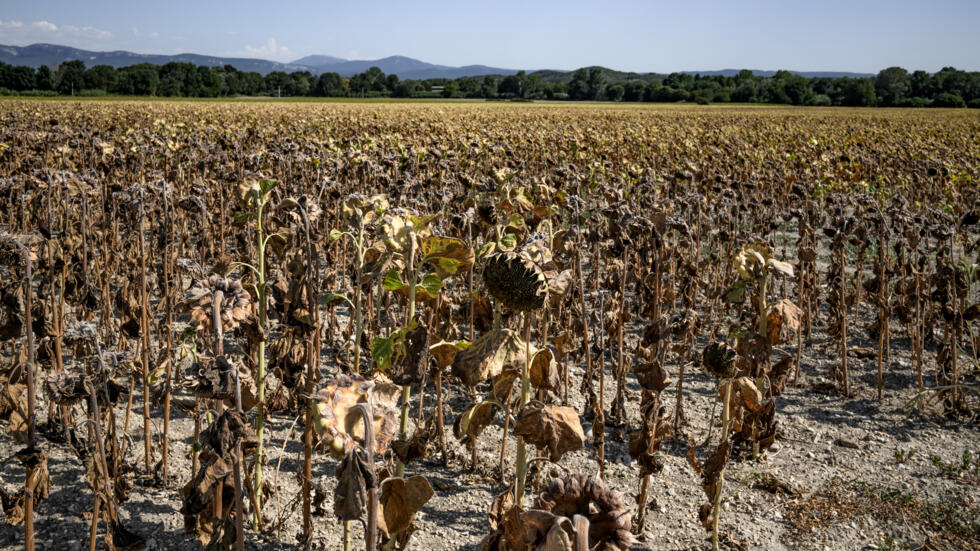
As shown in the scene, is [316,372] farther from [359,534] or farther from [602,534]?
[602,534]

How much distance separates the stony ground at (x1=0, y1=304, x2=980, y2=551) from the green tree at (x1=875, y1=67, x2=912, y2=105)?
90592 millimetres

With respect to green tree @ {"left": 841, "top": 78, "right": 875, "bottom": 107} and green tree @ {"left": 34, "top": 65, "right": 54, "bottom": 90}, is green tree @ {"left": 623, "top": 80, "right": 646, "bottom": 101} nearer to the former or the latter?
green tree @ {"left": 841, "top": 78, "right": 875, "bottom": 107}

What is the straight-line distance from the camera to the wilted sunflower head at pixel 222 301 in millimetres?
2139

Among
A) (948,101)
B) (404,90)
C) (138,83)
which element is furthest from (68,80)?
(948,101)

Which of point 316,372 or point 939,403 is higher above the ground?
point 316,372

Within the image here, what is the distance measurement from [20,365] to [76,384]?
1.67 feet

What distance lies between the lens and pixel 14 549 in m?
3.07

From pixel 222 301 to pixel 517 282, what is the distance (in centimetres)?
96

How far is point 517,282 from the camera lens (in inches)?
76.2

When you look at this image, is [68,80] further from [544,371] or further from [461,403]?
[544,371]

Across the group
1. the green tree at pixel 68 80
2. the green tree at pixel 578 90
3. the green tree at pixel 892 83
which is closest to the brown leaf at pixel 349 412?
the green tree at pixel 892 83

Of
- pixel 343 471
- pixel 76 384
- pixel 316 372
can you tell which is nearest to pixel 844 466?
pixel 316 372

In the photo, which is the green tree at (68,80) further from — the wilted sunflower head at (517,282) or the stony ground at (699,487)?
the wilted sunflower head at (517,282)

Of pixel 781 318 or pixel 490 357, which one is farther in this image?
pixel 781 318
